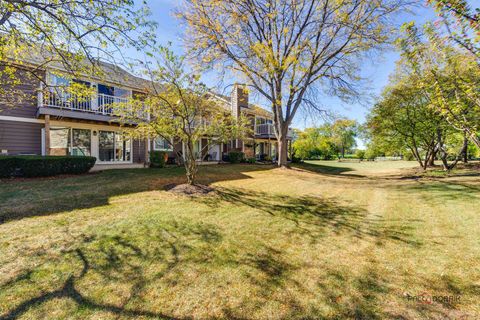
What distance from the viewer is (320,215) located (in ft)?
18.3

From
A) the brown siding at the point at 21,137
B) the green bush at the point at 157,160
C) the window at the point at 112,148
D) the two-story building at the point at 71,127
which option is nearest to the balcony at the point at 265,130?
the two-story building at the point at 71,127

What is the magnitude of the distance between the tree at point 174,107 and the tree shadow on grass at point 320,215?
2370 millimetres

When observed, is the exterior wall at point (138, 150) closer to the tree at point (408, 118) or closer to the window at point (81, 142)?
the window at point (81, 142)

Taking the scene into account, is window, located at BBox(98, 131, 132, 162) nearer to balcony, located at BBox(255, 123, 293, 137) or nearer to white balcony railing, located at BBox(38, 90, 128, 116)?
white balcony railing, located at BBox(38, 90, 128, 116)

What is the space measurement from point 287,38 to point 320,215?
12.3 m

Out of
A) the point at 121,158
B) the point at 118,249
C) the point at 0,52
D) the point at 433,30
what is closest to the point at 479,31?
the point at 433,30

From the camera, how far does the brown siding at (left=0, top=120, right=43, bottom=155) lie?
10227 mm

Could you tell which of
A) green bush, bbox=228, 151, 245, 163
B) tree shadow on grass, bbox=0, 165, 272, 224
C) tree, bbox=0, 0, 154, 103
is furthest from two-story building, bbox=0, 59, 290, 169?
green bush, bbox=228, 151, 245, 163

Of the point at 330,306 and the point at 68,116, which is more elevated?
the point at 68,116

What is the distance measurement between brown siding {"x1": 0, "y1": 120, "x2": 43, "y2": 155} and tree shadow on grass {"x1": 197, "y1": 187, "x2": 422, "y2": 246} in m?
10.7

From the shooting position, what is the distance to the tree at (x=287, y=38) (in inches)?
474

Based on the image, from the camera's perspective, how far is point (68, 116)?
10.7 metres

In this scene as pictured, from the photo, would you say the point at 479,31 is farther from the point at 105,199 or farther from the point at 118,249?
the point at 105,199

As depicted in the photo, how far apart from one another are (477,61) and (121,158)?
16.2 metres
